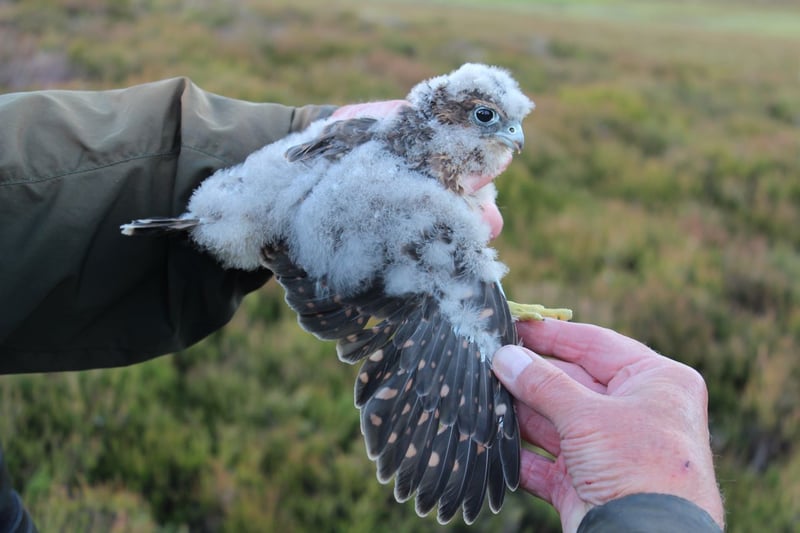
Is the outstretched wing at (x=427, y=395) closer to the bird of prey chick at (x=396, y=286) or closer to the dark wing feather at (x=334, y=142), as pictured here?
the bird of prey chick at (x=396, y=286)

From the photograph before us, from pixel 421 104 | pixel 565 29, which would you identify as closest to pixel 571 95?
pixel 421 104

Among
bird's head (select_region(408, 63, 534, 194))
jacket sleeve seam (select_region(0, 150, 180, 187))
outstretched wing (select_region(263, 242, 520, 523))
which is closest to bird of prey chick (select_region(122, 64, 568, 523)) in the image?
outstretched wing (select_region(263, 242, 520, 523))

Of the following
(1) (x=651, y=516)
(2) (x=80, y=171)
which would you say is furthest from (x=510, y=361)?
(2) (x=80, y=171)

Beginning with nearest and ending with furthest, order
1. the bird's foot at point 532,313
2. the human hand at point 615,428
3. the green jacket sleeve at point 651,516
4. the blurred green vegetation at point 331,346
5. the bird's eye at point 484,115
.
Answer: the green jacket sleeve at point 651,516 < the human hand at point 615,428 < the bird's foot at point 532,313 < the bird's eye at point 484,115 < the blurred green vegetation at point 331,346

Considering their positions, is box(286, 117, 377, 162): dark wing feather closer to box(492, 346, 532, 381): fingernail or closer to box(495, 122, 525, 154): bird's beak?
box(495, 122, 525, 154): bird's beak

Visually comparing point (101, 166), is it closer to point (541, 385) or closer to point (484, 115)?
point (484, 115)

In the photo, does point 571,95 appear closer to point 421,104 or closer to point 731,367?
point 731,367

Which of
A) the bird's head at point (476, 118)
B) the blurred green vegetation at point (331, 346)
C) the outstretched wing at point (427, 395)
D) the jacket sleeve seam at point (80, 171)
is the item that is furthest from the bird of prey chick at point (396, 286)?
the blurred green vegetation at point (331, 346)

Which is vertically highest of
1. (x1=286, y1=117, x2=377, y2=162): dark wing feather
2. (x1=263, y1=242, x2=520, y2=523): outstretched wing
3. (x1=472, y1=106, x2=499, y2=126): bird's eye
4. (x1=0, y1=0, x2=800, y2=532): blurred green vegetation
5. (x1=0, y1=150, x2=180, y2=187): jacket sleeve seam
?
(x1=472, y1=106, x2=499, y2=126): bird's eye
